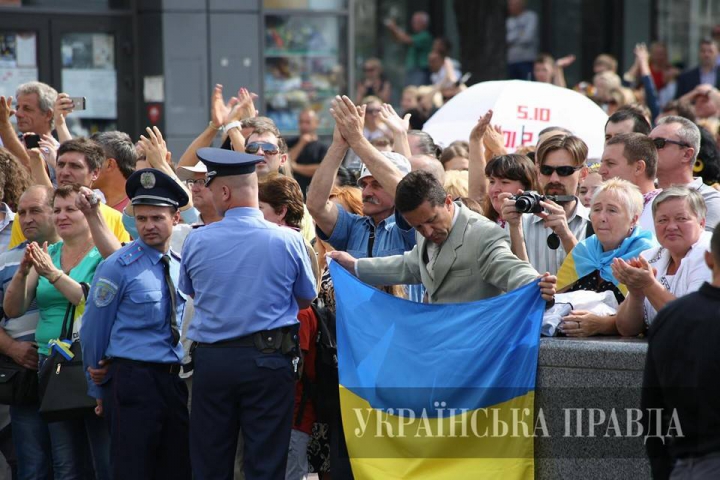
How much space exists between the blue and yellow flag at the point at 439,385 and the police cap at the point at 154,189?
1095 mm

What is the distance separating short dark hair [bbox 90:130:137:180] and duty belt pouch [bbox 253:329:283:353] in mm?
2419

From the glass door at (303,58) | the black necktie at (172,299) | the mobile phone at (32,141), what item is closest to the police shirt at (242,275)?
the black necktie at (172,299)

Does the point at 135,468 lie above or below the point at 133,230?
below

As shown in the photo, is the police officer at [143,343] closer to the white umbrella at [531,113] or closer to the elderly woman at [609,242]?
the elderly woman at [609,242]

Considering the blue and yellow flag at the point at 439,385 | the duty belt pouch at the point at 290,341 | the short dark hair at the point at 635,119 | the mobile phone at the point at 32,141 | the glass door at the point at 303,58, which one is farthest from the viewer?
the glass door at the point at 303,58

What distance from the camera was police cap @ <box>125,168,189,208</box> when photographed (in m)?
6.27

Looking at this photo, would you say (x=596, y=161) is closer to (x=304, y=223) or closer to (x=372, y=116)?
(x=304, y=223)

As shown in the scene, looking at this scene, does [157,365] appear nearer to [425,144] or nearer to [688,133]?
[425,144]

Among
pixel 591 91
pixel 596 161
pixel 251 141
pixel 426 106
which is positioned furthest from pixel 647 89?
pixel 251 141

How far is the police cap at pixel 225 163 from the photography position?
596 cm

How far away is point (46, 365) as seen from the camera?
662 cm

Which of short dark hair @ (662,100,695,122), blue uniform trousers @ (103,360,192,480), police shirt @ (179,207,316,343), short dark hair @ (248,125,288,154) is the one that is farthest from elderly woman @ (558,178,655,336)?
short dark hair @ (662,100,695,122)

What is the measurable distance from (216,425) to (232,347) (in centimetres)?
40

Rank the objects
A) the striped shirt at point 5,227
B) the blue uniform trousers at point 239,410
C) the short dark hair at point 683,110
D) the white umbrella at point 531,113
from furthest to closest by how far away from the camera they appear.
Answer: the short dark hair at point 683,110
the white umbrella at point 531,113
the striped shirt at point 5,227
the blue uniform trousers at point 239,410
